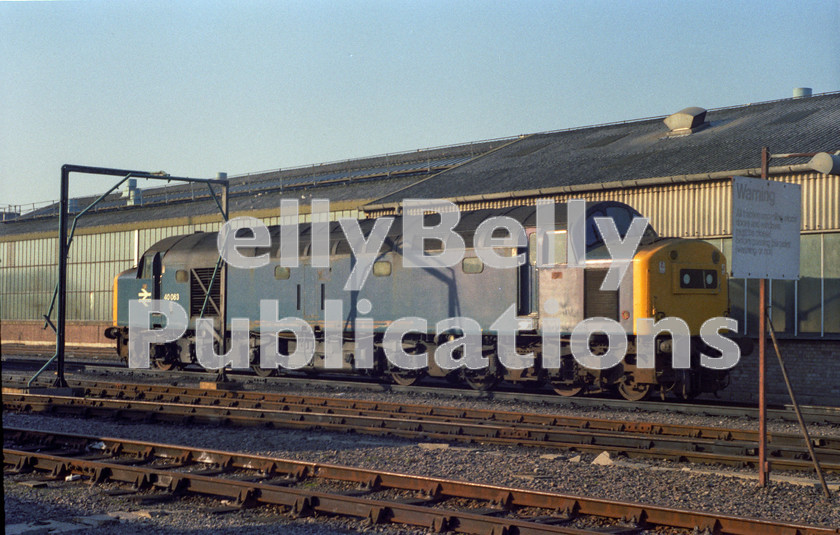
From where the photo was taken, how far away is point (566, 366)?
1622 centimetres

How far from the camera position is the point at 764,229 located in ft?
30.2

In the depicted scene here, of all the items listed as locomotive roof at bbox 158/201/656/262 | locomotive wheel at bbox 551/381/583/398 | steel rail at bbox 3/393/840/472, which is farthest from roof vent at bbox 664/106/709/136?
steel rail at bbox 3/393/840/472

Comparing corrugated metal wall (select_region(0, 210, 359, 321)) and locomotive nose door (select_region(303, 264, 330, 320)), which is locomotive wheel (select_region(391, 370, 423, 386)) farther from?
corrugated metal wall (select_region(0, 210, 359, 321))

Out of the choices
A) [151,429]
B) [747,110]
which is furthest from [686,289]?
[747,110]

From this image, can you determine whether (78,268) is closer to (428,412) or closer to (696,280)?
(428,412)

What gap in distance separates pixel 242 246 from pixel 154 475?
13.1m

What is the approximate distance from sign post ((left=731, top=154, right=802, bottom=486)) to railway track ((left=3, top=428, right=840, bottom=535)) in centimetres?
228

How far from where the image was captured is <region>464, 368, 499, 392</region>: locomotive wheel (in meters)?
17.6

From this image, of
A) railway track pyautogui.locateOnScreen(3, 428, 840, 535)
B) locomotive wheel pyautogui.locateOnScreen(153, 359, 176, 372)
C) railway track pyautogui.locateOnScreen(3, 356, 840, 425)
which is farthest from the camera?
locomotive wheel pyautogui.locateOnScreen(153, 359, 176, 372)

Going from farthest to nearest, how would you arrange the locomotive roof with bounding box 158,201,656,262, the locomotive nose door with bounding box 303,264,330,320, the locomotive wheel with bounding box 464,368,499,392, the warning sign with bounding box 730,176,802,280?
the locomotive nose door with bounding box 303,264,330,320 → the locomotive wheel with bounding box 464,368,499,392 → the locomotive roof with bounding box 158,201,656,262 → the warning sign with bounding box 730,176,802,280

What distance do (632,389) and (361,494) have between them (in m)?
8.60

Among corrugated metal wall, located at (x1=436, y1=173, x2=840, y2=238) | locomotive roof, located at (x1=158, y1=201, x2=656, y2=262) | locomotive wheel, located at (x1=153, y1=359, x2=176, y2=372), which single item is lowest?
locomotive wheel, located at (x1=153, y1=359, x2=176, y2=372)

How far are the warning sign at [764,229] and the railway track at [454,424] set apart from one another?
2.43 meters

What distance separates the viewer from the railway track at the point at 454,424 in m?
10.7
